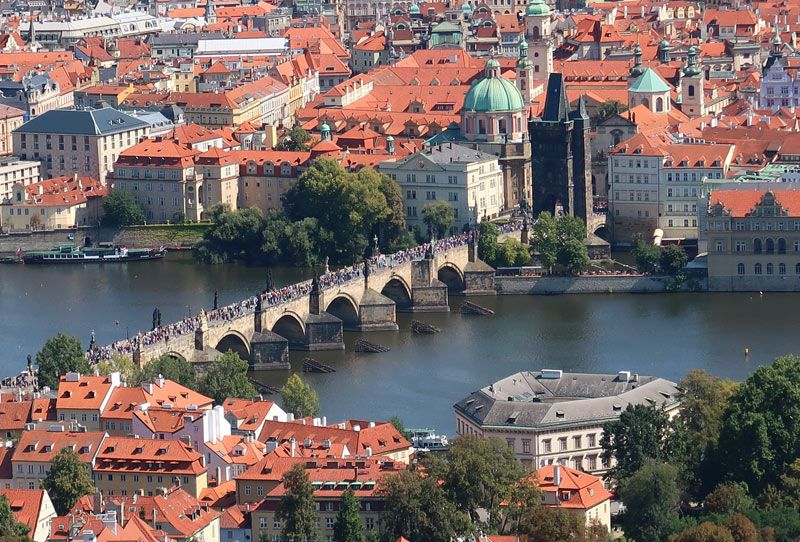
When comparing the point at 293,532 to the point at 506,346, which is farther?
the point at 506,346

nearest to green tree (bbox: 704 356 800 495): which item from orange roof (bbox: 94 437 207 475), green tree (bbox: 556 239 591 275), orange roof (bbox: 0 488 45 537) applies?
orange roof (bbox: 94 437 207 475)

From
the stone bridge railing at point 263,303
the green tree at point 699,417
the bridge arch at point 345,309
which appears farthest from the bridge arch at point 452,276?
the green tree at point 699,417

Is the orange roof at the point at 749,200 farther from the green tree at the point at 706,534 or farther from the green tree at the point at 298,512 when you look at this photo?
the green tree at the point at 706,534

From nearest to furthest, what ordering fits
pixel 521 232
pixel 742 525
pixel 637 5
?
1. pixel 742 525
2. pixel 521 232
3. pixel 637 5

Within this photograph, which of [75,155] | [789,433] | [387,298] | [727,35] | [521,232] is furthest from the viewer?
[727,35]

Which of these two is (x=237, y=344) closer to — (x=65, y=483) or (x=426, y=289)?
(x=426, y=289)

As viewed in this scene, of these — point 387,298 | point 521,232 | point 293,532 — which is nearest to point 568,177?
point 521,232

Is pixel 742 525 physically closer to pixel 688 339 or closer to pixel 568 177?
pixel 688 339
